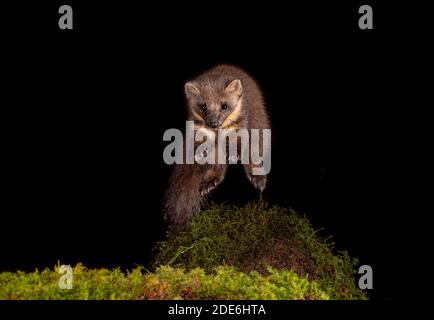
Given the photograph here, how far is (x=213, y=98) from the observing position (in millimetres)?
6469

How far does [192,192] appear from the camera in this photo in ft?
20.6

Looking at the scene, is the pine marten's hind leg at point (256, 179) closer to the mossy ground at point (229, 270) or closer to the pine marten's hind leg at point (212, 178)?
the pine marten's hind leg at point (212, 178)

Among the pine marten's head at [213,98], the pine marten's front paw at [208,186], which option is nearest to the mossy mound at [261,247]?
the pine marten's front paw at [208,186]

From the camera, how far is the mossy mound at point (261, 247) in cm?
517

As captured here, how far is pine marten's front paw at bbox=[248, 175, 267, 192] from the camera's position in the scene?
19.8 ft

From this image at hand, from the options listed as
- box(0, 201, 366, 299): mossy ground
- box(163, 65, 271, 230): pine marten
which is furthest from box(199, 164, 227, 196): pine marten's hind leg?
box(0, 201, 366, 299): mossy ground

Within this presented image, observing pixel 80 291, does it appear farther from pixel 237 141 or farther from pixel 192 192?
pixel 237 141

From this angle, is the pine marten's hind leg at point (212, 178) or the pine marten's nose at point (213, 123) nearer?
the pine marten's hind leg at point (212, 178)

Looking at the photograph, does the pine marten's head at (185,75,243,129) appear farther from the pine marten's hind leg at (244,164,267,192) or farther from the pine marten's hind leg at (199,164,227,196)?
the pine marten's hind leg at (244,164,267,192)

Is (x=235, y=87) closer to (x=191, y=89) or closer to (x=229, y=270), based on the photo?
(x=191, y=89)

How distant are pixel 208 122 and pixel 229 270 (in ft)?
7.29

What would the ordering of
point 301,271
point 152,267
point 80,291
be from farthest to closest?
point 152,267 → point 301,271 → point 80,291

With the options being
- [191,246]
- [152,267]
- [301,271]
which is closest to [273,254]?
[301,271]

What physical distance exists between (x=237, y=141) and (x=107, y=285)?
9.06ft
